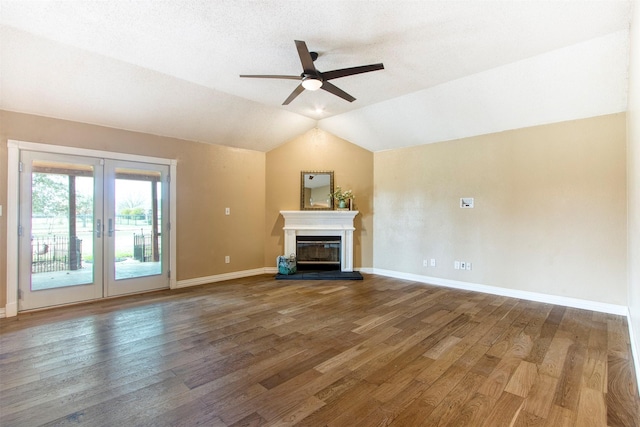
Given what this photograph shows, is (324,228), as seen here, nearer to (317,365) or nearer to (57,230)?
(317,365)

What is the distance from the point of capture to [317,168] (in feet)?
20.4

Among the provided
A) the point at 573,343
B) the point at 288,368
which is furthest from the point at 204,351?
the point at 573,343

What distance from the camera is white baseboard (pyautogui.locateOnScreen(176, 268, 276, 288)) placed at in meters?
5.05

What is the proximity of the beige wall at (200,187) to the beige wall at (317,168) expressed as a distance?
0.76 ft

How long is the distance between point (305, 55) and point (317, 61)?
3.01ft

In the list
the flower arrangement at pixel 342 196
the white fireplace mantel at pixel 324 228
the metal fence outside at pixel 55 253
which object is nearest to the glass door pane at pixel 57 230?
the metal fence outside at pixel 55 253

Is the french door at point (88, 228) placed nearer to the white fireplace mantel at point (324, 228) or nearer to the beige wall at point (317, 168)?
the beige wall at point (317, 168)

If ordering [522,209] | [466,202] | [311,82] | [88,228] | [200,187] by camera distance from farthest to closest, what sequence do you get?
[200,187], [466,202], [522,209], [88,228], [311,82]

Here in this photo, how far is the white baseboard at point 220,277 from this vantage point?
5055 mm

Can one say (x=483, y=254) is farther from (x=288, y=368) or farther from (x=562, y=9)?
(x=288, y=368)

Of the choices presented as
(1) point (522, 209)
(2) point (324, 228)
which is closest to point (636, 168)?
(1) point (522, 209)

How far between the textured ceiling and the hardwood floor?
274 cm

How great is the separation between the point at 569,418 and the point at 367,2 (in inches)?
129

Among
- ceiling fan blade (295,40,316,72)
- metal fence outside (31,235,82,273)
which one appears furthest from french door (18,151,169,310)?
ceiling fan blade (295,40,316,72)
